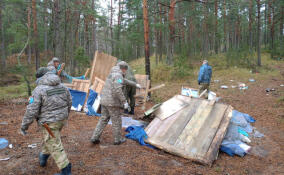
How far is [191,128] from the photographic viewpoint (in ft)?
15.9

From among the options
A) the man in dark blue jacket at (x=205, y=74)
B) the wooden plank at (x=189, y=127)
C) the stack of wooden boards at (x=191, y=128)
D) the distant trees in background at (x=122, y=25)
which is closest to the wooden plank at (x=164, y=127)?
the stack of wooden boards at (x=191, y=128)

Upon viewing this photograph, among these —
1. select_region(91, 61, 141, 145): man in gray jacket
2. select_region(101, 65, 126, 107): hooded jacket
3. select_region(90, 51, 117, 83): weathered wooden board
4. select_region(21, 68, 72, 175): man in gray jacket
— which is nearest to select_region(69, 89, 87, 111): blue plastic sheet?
select_region(90, 51, 117, 83): weathered wooden board

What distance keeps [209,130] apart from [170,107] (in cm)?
132

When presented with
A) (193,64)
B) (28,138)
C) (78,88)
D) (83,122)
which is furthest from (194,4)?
(28,138)

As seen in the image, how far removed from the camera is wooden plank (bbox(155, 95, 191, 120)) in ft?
17.8

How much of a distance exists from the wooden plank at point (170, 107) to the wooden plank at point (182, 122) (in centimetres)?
21

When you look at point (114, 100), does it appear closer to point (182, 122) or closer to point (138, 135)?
point (138, 135)

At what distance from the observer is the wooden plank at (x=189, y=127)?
4.44 meters

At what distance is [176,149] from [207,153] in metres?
0.62

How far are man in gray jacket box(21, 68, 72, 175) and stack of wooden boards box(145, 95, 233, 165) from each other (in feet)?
7.17

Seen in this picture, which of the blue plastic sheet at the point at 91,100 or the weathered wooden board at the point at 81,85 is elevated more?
the weathered wooden board at the point at 81,85

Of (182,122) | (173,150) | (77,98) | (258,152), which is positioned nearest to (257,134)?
(258,152)

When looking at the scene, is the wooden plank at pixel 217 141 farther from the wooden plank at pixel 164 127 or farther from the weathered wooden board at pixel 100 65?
the weathered wooden board at pixel 100 65

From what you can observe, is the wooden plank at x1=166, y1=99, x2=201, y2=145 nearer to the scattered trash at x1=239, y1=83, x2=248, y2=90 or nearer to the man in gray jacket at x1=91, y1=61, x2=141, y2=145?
the man in gray jacket at x1=91, y1=61, x2=141, y2=145
